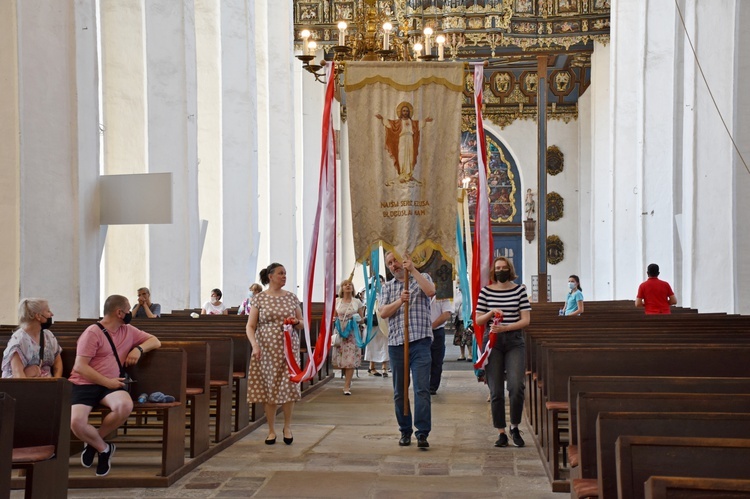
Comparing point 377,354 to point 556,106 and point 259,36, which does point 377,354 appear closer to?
point 259,36

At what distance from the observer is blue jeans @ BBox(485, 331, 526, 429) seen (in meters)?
9.21

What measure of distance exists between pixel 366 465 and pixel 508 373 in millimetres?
1749

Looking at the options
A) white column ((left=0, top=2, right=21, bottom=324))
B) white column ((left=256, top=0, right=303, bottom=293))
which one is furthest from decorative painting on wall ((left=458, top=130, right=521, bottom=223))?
white column ((left=0, top=2, right=21, bottom=324))

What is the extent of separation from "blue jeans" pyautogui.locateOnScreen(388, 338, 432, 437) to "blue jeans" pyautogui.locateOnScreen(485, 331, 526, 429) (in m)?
0.58

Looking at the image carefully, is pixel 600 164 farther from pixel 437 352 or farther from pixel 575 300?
pixel 437 352

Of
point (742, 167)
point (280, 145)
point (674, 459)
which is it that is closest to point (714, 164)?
point (742, 167)

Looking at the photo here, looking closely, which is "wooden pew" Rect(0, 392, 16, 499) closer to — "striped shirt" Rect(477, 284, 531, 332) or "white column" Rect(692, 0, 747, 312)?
"striped shirt" Rect(477, 284, 531, 332)

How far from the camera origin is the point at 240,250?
71.8ft

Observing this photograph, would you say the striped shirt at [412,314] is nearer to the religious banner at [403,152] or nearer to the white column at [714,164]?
the religious banner at [403,152]

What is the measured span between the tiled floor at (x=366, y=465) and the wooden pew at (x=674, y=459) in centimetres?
322

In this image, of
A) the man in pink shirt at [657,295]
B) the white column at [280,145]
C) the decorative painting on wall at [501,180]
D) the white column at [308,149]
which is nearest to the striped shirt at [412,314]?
the man in pink shirt at [657,295]

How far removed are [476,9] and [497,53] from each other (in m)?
1.62

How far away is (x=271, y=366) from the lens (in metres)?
9.34

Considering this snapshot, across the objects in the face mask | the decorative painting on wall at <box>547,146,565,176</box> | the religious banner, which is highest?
the decorative painting on wall at <box>547,146,565,176</box>
